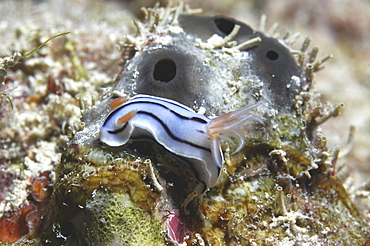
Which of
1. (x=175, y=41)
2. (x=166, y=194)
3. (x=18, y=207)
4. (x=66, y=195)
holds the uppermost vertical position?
(x=175, y=41)

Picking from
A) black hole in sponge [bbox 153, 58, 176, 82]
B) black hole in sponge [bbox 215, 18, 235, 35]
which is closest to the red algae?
black hole in sponge [bbox 153, 58, 176, 82]

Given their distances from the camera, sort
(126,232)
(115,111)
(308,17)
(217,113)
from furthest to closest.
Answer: (308,17) → (217,113) → (115,111) → (126,232)

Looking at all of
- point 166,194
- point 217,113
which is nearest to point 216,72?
point 217,113

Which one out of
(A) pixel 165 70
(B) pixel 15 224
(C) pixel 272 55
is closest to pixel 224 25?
(C) pixel 272 55

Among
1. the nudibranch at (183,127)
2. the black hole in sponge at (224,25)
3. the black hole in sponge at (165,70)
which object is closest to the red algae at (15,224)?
the nudibranch at (183,127)

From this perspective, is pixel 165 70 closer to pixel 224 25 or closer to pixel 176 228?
pixel 224 25

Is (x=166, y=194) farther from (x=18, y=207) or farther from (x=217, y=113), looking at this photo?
(x=18, y=207)

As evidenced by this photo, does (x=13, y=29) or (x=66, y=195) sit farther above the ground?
(x=66, y=195)
